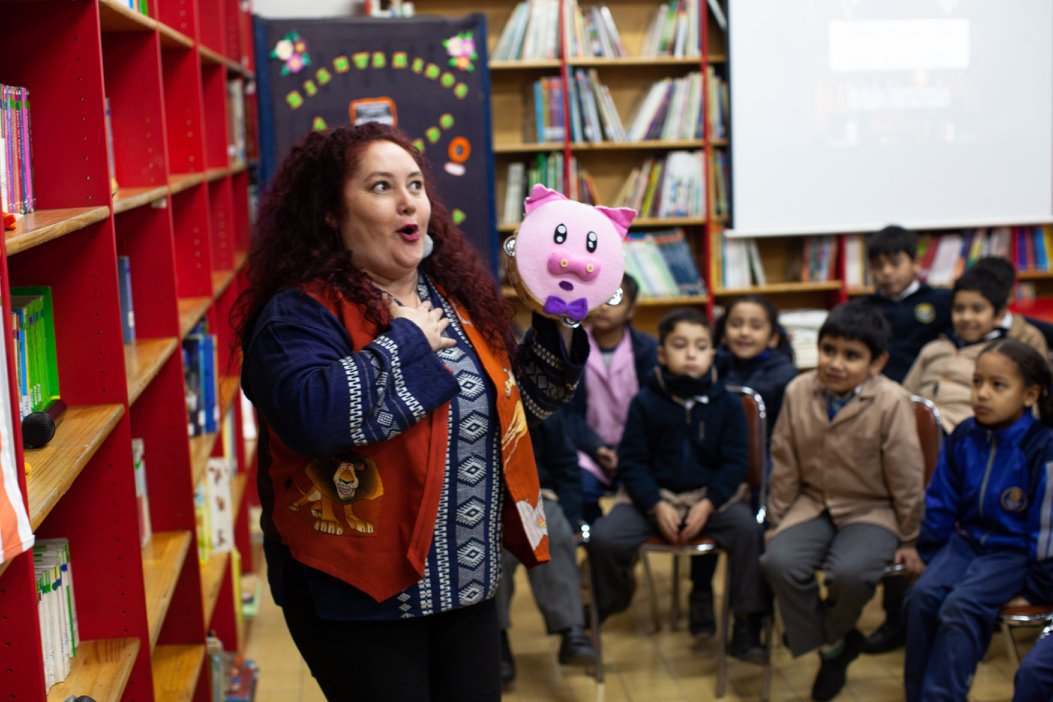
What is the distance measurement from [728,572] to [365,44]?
229cm

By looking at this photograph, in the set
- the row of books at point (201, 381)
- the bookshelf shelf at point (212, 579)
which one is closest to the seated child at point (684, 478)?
the bookshelf shelf at point (212, 579)

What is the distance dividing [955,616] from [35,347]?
1939mm

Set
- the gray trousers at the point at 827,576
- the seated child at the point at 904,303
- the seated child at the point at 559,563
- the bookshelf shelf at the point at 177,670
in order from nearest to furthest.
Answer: the bookshelf shelf at the point at 177,670 → the gray trousers at the point at 827,576 → the seated child at the point at 559,563 → the seated child at the point at 904,303

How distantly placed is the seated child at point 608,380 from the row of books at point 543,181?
4.43 ft

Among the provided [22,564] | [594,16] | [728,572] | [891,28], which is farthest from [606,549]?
[891,28]

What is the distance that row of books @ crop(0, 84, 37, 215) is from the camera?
163 centimetres

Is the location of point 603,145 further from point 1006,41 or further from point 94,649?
point 94,649

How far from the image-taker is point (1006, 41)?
4.88 m

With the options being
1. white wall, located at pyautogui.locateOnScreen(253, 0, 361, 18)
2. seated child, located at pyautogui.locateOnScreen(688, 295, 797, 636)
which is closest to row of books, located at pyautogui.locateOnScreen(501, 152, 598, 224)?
white wall, located at pyautogui.locateOnScreen(253, 0, 361, 18)

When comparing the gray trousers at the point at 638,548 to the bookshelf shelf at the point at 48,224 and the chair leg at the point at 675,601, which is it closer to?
the chair leg at the point at 675,601

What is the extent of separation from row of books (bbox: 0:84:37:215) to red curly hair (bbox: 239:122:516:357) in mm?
323

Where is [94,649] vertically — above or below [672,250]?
below

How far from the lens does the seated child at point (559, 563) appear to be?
10.1 feet

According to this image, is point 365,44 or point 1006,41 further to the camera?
point 1006,41
